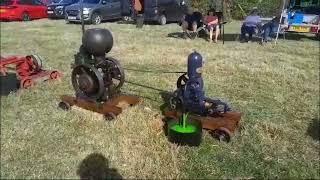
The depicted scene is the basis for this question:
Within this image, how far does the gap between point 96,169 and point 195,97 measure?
1.90 metres

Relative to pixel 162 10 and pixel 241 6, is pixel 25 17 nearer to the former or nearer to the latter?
pixel 162 10

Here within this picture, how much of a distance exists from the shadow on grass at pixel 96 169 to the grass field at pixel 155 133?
0.07 ft

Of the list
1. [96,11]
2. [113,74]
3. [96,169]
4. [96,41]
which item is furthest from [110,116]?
[96,11]

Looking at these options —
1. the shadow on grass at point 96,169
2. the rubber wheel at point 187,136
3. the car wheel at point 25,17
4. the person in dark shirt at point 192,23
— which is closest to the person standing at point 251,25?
the person in dark shirt at point 192,23

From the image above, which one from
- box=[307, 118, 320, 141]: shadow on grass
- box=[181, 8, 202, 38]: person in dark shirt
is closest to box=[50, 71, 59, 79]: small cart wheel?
box=[307, 118, 320, 141]: shadow on grass

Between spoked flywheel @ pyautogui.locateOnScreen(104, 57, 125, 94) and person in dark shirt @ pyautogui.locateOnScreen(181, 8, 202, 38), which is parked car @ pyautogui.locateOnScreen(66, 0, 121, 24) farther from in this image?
spoked flywheel @ pyautogui.locateOnScreen(104, 57, 125, 94)

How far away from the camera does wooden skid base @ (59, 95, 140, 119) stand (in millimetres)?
6594

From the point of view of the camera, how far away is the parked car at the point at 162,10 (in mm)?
21047

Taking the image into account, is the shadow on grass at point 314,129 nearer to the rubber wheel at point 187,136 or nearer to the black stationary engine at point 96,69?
the rubber wheel at point 187,136

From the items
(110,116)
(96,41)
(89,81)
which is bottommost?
(110,116)

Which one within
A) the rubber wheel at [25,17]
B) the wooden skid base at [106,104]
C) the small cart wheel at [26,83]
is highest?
the rubber wheel at [25,17]

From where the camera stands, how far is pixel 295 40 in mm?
15961

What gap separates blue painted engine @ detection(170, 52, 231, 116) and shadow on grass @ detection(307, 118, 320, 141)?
4.46ft

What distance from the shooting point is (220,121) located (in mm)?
6016
